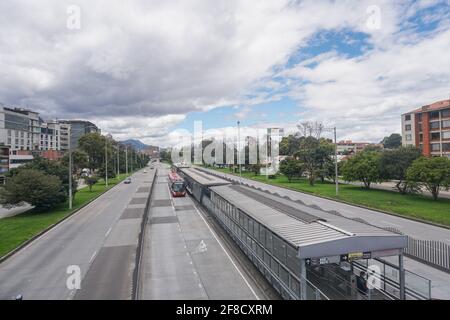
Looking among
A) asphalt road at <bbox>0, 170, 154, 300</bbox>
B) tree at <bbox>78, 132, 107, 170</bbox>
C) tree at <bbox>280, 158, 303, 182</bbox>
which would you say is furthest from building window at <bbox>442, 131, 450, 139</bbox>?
tree at <bbox>78, 132, 107, 170</bbox>

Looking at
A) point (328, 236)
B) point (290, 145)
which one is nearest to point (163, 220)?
point (328, 236)

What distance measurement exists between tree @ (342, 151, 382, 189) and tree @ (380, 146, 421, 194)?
1.13m

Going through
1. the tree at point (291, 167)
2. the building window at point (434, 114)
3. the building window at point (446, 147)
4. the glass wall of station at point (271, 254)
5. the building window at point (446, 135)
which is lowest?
the glass wall of station at point (271, 254)

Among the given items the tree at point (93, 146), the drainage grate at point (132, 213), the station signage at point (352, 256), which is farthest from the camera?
the tree at point (93, 146)

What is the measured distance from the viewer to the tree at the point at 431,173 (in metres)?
29.9

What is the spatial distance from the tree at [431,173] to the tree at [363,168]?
7.51 m

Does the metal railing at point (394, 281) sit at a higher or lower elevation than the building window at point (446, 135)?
lower

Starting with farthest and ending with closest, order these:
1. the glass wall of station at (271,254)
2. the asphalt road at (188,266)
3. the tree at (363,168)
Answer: the tree at (363,168) → the asphalt road at (188,266) → the glass wall of station at (271,254)

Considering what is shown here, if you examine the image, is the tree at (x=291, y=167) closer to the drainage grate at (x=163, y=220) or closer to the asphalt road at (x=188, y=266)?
the drainage grate at (x=163, y=220)

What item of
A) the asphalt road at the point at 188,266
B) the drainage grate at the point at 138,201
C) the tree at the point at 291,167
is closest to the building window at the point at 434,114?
the tree at the point at 291,167

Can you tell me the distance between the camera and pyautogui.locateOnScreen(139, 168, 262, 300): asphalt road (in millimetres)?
12070

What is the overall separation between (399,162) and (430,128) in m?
31.6

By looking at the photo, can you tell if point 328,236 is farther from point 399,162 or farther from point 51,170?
point 399,162

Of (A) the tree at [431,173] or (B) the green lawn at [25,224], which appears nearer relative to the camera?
(B) the green lawn at [25,224]
